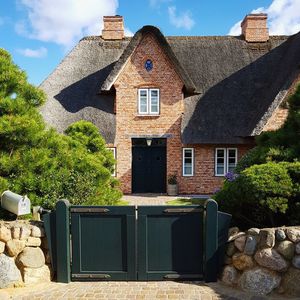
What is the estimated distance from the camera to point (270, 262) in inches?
186

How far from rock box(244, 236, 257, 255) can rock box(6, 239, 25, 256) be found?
140 inches

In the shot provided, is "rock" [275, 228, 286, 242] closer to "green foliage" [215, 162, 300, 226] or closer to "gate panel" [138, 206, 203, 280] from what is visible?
"green foliage" [215, 162, 300, 226]

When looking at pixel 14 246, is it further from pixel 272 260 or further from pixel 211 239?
pixel 272 260

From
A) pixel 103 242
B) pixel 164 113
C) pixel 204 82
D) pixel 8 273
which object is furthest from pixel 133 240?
pixel 204 82

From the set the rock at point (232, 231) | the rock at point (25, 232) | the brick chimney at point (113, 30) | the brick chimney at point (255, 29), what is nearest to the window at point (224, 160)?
the brick chimney at point (255, 29)

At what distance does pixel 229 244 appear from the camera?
17.0 feet

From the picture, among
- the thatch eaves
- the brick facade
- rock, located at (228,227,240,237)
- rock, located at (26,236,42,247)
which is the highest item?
the thatch eaves

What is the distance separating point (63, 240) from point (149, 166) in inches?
419

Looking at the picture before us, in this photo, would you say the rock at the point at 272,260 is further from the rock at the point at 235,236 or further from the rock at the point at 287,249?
the rock at the point at 235,236

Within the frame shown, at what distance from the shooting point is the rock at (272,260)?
4.71 metres

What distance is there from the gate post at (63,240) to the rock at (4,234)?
30.1 inches

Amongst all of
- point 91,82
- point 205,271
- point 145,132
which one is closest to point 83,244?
point 205,271

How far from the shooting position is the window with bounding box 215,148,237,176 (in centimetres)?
1543

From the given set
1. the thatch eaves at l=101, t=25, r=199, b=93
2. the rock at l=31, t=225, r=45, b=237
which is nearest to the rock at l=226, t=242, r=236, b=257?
the rock at l=31, t=225, r=45, b=237
